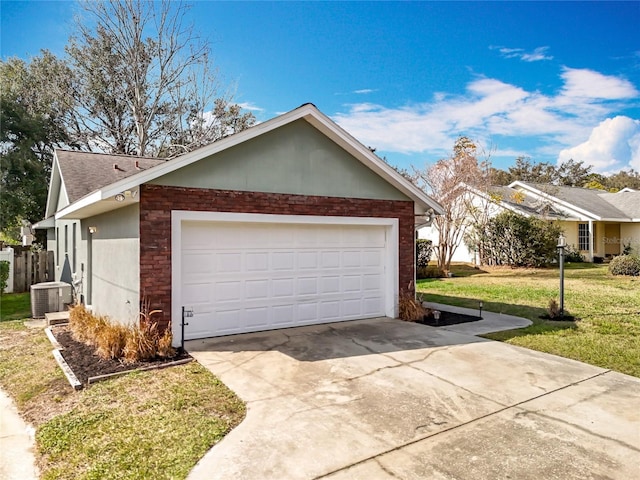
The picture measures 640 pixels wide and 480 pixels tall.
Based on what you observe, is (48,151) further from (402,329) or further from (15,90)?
(402,329)

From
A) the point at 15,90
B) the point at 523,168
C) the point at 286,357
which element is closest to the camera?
the point at 286,357

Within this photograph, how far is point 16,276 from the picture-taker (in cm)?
1527

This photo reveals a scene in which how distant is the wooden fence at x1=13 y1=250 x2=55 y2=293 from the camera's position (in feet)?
50.1

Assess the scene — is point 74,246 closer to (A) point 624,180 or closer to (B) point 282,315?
(B) point 282,315

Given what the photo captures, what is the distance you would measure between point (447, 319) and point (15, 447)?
840 cm

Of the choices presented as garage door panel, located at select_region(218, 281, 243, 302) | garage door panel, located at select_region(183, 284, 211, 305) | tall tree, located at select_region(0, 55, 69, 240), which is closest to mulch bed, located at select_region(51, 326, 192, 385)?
garage door panel, located at select_region(183, 284, 211, 305)

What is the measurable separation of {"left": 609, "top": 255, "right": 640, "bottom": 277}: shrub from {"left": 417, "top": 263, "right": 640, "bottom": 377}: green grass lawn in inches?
18.7

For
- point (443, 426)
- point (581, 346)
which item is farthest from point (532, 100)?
point (443, 426)

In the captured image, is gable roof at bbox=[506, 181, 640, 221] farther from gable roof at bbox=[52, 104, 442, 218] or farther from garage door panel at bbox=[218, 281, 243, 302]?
garage door panel at bbox=[218, 281, 243, 302]

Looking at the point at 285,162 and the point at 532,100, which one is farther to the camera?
the point at 532,100

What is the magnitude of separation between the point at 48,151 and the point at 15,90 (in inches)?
133

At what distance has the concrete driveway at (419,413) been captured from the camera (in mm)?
3607

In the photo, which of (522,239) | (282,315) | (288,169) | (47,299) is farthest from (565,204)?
(47,299)

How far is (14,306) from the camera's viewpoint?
1252 centimetres
